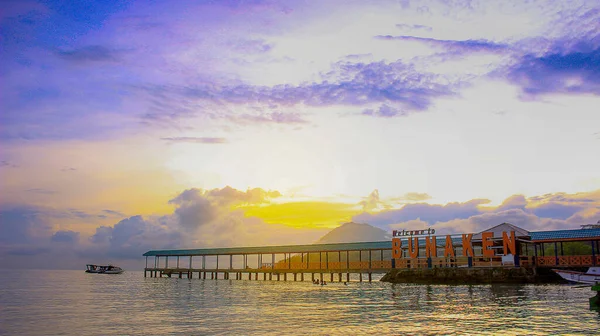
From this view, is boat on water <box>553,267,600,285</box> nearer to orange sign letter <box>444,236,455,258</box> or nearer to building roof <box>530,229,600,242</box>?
building roof <box>530,229,600,242</box>

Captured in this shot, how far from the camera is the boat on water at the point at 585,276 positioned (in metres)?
58.6

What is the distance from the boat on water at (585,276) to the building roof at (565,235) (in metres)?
4.05

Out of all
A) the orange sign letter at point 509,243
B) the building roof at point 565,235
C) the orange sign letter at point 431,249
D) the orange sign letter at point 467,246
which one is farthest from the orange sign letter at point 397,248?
the building roof at point 565,235

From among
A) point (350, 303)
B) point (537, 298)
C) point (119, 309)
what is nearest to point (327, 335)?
point (350, 303)

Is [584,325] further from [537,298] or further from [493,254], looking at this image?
[493,254]

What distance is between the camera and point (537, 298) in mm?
43250

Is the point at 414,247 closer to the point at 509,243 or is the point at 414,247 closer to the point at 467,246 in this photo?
the point at 467,246

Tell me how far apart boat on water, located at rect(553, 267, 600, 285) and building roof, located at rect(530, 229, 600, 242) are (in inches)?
159

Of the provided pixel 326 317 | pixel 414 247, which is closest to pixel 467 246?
pixel 414 247

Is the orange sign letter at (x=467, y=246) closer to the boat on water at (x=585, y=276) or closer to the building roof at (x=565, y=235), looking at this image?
the building roof at (x=565, y=235)

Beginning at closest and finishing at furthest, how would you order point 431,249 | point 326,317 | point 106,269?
point 326,317 → point 431,249 → point 106,269

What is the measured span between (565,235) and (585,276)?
6785 mm

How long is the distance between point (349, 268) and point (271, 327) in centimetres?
5296

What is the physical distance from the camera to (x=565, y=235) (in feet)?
212
